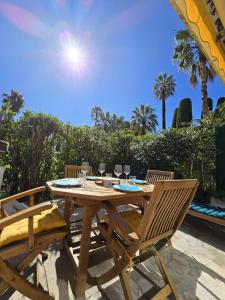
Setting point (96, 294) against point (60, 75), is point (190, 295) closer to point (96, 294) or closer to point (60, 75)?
point (96, 294)

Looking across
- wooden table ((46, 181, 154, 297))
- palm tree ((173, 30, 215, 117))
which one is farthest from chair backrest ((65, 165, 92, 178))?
palm tree ((173, 30, 215, 117))

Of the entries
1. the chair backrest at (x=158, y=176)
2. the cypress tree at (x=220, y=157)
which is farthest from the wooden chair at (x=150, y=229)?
the cypress tree at (x=220, y=157)

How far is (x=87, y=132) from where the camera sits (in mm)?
5945

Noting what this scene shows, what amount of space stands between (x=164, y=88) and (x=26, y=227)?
74.6 ft

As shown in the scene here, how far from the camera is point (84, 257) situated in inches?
79.7

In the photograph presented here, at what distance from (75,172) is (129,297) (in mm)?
2506

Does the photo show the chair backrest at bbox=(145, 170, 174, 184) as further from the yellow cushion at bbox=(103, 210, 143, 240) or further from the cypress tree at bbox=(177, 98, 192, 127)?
the cypress tree at bbox=(177, 98, 192, 127)

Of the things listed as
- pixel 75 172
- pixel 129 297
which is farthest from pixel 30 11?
pixel 129 297

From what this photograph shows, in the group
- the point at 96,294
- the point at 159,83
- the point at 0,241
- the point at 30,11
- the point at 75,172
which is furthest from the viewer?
the point at 159,83

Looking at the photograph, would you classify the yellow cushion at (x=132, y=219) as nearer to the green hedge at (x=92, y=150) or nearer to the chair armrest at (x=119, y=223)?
the chair armrest at (x=119, y=223)

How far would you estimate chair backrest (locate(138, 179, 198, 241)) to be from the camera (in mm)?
1617

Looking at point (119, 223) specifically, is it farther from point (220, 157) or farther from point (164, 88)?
point (164, 88)

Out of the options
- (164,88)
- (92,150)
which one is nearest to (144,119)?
(164,88)

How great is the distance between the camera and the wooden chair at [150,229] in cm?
166
